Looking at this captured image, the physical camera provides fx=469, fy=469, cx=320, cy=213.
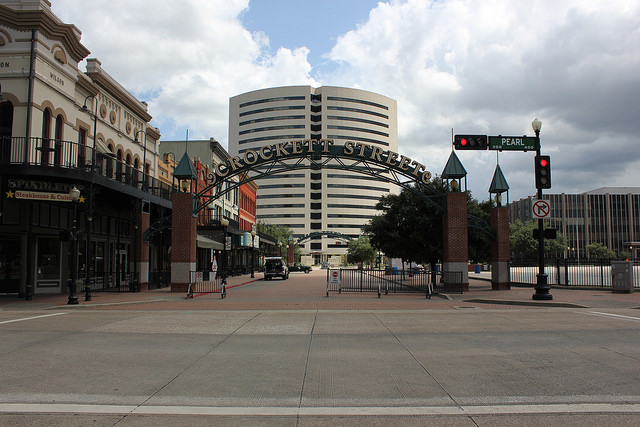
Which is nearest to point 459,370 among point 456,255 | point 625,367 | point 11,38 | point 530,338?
point 625,367

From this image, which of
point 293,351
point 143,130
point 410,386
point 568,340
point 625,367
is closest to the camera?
point 410,386

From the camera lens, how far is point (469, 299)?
21.4 m

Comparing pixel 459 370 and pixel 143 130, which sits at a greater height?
pixel 143 130

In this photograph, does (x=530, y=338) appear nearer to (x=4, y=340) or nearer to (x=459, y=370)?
(x=459, y=370)

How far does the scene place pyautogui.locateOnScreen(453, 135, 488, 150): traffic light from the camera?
20094 millimetres

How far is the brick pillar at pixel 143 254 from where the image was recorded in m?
27.4

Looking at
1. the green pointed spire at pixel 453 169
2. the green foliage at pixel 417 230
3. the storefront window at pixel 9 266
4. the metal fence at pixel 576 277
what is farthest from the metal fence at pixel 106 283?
the metal fence at pixel 576 277

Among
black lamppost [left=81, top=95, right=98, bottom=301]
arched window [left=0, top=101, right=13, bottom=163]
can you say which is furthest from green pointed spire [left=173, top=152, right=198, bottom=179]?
arched window [left=0, top=101, right=13, bottom=163]

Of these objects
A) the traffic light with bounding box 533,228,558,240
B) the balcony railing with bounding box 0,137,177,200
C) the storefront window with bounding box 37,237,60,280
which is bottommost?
the storefront window with bounding box 37,237,60,280

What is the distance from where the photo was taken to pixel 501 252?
88.0 ft

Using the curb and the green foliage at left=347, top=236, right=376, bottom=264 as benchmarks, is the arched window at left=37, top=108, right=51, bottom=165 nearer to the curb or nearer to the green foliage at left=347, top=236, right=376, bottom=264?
the curb

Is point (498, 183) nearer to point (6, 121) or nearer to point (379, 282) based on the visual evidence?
point (379, 282)

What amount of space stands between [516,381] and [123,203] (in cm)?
2573

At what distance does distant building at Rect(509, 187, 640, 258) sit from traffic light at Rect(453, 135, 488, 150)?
347ft
